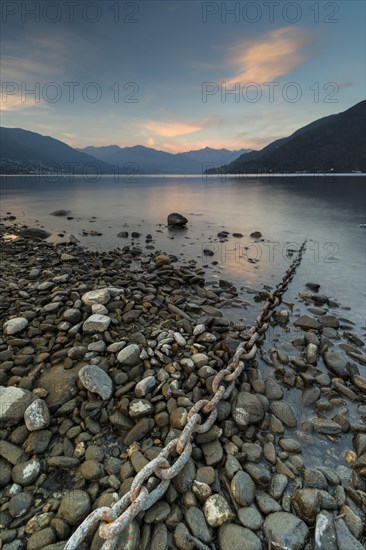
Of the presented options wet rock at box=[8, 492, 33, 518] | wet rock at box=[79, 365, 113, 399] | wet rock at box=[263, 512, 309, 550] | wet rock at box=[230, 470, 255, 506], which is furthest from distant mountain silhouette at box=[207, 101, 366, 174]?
wet rock at box=[8, 492, 33, 518]

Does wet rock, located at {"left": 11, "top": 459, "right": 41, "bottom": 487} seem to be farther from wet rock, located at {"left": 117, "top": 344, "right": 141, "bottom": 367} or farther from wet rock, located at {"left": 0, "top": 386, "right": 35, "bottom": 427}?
wet rock, located at {"left": 117, "top": 344, "right": 141, "bottom": 367}

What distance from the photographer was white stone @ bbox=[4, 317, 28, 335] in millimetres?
4242

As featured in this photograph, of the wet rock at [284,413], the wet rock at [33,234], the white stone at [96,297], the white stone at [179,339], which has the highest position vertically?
the wet rock at [33,234]

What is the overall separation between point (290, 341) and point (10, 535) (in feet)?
15.5

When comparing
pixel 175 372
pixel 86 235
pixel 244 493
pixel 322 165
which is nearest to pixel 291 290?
pixel 175 372

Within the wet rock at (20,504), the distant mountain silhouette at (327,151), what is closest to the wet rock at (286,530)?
the wet rock at (20,504)

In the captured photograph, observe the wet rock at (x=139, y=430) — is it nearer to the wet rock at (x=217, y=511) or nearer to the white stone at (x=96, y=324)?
the wet rock at (x=217, y=511)

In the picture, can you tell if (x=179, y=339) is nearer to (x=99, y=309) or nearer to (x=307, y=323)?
(x=99, y=309)

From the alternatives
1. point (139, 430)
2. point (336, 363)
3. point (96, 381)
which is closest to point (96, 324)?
point (96, 381)

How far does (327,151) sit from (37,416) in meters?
186

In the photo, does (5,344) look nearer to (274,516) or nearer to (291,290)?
(274,516)

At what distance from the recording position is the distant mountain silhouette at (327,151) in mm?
147375

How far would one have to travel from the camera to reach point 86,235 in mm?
15438

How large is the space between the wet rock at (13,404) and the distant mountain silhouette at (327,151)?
559 ft
